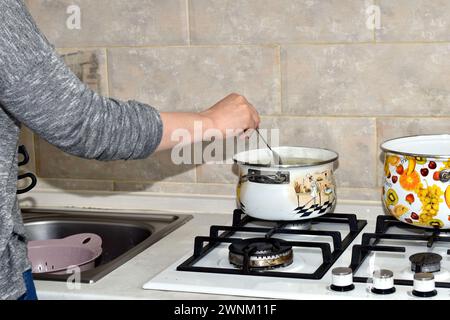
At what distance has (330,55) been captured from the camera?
1.62 m

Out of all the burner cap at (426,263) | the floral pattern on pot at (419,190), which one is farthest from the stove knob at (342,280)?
the floral pattern on pot at (419,190)

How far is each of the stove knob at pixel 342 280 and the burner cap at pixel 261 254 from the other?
0.13 meters

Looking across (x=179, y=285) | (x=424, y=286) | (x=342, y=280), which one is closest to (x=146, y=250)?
(x=179, y=285)

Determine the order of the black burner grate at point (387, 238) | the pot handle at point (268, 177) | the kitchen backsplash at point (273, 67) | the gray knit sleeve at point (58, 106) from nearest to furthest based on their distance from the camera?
the gray knit sleeve at point (58, 106), the black burner grate at point (387, 238), the pot handle at point (268, 177), the kitchen backsplash at point (273, 67)

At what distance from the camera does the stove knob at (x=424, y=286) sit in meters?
1.16

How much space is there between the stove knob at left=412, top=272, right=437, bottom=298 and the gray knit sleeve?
42 cm

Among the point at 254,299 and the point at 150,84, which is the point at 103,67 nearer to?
the point at 150,84

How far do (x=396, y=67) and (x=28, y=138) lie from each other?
843mm

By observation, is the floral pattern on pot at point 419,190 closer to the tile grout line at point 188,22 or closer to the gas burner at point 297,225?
the gas burner at point 297,225

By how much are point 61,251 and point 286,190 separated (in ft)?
1.62

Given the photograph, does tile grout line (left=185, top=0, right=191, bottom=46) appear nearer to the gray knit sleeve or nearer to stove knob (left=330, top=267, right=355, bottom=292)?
the gray knit sleeve

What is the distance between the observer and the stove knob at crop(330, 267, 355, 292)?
1.20 metres

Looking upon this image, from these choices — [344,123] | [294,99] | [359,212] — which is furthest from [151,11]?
[359,212]

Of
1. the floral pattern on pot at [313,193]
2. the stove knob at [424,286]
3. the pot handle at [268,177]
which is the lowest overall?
the stove knob at [424,286]
